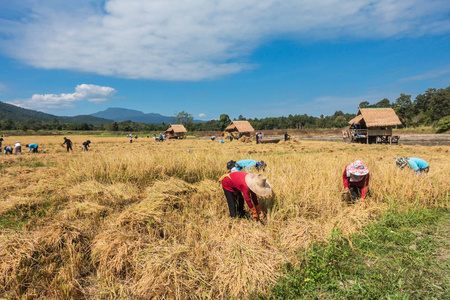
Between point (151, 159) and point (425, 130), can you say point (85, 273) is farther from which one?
point (425, 130)

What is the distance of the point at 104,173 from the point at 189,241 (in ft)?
13.4

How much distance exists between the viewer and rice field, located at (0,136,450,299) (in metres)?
2.72

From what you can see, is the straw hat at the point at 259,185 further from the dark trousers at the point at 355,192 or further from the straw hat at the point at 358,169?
the dark trousers at the point at 355,192

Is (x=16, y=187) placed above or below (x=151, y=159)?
below

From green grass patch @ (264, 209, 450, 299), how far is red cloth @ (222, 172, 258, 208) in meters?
1.17

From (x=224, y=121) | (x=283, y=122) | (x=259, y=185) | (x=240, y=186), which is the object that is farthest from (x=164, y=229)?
(x=224, y=121)

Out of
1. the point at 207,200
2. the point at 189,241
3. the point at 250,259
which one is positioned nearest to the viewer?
the point at 250,259

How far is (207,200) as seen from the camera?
15.9 ft

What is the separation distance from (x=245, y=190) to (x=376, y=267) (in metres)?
2.02

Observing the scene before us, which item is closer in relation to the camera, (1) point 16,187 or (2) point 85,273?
(2) point 85,273

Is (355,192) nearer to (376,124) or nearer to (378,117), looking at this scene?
(376,124)

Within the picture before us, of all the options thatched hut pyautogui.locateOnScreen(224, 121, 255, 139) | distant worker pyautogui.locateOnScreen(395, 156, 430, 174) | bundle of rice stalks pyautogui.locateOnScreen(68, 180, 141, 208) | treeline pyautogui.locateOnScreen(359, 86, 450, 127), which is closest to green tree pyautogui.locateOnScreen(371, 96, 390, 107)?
treeline pyautogui.locateOnScreen(359, 86, 450, 127)

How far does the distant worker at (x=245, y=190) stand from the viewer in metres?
3.51

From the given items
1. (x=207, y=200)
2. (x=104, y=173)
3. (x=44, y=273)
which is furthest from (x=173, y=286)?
(x=104, y=173)
